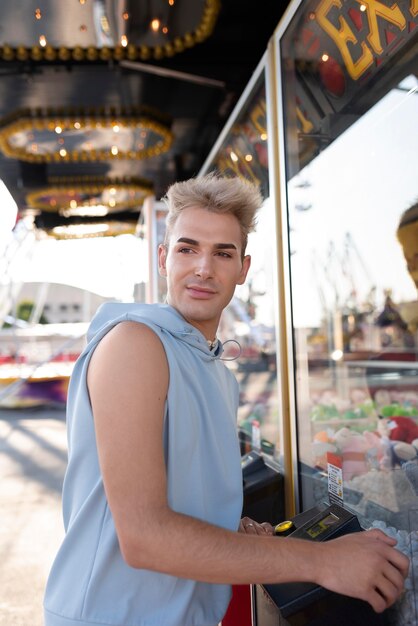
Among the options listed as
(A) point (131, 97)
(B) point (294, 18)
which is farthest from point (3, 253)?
(B) point (294, 18)

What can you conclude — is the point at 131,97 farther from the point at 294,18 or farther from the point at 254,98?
the point at 294,18

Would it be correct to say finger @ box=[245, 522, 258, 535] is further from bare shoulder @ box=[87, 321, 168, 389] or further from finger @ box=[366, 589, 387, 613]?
bare shoulder @ box=[87, 321, 168, 389]

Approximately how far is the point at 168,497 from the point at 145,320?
307 millimetres

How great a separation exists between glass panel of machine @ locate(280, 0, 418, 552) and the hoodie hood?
25.5 inches

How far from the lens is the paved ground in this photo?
2.85 metres

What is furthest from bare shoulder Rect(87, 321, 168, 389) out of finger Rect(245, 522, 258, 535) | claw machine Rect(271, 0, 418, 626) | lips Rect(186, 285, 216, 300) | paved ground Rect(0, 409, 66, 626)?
paved ground Rect(0, 409, 66, 626)

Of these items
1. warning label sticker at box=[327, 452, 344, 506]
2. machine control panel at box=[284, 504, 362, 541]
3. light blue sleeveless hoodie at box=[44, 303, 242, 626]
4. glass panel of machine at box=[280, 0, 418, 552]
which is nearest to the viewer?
light blue sleeveless hoodie at box=[44, 303, 242, 626]

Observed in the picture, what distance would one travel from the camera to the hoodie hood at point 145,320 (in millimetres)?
968

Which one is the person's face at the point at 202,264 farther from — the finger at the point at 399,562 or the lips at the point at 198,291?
the finger at the point at 399,562

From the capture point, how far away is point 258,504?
1.91 metres

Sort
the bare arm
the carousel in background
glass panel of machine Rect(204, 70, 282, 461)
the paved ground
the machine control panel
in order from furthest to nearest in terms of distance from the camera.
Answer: the carousel in background < the paved ground < glass panel of machine Rect(204, 70, 282, 461) < the machine control panel < the bare arm

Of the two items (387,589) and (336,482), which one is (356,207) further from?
(387,589)

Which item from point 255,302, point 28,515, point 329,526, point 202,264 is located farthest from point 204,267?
→ point 28,515

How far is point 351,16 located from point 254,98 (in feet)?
3.12
